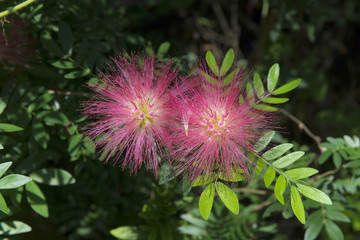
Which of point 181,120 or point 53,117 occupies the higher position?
point 53,117

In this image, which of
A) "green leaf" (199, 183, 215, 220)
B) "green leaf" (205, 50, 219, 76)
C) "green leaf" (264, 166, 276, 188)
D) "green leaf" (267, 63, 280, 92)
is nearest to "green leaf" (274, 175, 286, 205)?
"green leaf" (264, 166, 276, 188)

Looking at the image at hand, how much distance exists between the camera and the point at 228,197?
4.43ft

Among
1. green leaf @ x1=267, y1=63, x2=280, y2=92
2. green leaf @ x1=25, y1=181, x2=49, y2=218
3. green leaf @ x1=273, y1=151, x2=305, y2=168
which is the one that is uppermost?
green leaf @ x1=267, y1=63, x2=280, y2=92

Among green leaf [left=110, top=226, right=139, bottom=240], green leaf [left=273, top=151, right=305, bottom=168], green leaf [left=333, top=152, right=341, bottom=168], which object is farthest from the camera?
green leaf [left=110, top=226, right=139, bottom=240]

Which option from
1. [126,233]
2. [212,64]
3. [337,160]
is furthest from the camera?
[126,233]

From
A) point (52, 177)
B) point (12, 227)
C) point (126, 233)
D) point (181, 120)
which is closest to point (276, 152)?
point (181, 120)

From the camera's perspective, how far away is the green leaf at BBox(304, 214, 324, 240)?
1.71m

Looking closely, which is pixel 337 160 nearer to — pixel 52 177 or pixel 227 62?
pixel 227 62

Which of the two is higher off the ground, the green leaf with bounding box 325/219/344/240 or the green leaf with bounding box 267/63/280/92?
the green leaf with bounding box 267/63/280/92

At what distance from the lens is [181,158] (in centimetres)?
145

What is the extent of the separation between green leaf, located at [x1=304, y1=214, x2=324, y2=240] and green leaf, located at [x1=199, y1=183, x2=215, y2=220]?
0.68 metres

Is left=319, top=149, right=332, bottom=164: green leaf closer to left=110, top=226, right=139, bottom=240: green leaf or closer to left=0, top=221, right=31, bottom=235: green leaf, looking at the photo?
left=110, top=226, right=139, bottom=240: green leaf

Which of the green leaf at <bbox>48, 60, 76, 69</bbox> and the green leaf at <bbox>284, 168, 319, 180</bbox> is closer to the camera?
the green leaf at <bbox>284, 168, 319, 180</bbox>

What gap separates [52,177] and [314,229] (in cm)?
140
